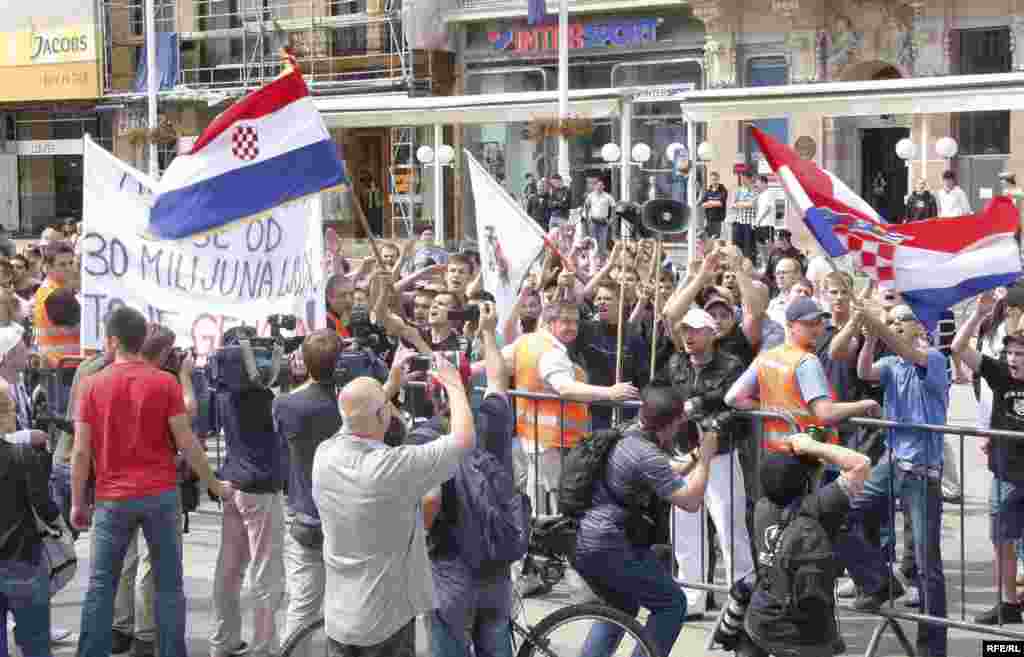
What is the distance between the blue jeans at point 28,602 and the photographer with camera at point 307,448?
3.44 feet

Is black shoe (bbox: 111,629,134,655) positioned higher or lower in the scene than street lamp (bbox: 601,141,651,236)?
lower

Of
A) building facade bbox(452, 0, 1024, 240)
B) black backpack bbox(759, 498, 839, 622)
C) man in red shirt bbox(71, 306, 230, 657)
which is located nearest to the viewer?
black backpack bbox(759, 498, 839, 622)

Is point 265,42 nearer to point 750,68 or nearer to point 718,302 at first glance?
point 750,68

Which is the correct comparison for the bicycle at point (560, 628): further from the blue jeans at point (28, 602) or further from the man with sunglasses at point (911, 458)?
the man with sunglasses at point (911, 458)

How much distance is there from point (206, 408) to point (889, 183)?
2309 centimetres

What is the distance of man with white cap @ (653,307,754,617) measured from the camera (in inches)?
327

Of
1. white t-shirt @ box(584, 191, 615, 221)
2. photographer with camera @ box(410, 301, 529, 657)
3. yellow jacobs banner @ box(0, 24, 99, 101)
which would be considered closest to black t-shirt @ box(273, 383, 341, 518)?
photographer with camera @ box(410, 301, 529, 657)

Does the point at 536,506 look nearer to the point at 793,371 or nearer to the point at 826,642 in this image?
the point at 793,371

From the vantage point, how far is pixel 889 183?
30.4 metres

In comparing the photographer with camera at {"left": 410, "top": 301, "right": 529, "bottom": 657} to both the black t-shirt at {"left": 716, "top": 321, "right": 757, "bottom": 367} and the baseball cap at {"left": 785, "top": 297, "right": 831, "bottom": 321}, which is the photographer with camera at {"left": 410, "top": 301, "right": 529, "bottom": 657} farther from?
the black t-shirt at {"left": 716, "top": 321, "right": 757, "bottom": 367}

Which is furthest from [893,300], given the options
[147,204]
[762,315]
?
[147,204]

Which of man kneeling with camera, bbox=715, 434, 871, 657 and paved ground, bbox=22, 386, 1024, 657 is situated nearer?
man kneeling with camera, bbox=715, 434, 871, 657

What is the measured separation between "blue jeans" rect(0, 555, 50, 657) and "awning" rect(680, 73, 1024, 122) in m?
16.8

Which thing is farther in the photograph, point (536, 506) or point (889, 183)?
point (889, 183)
